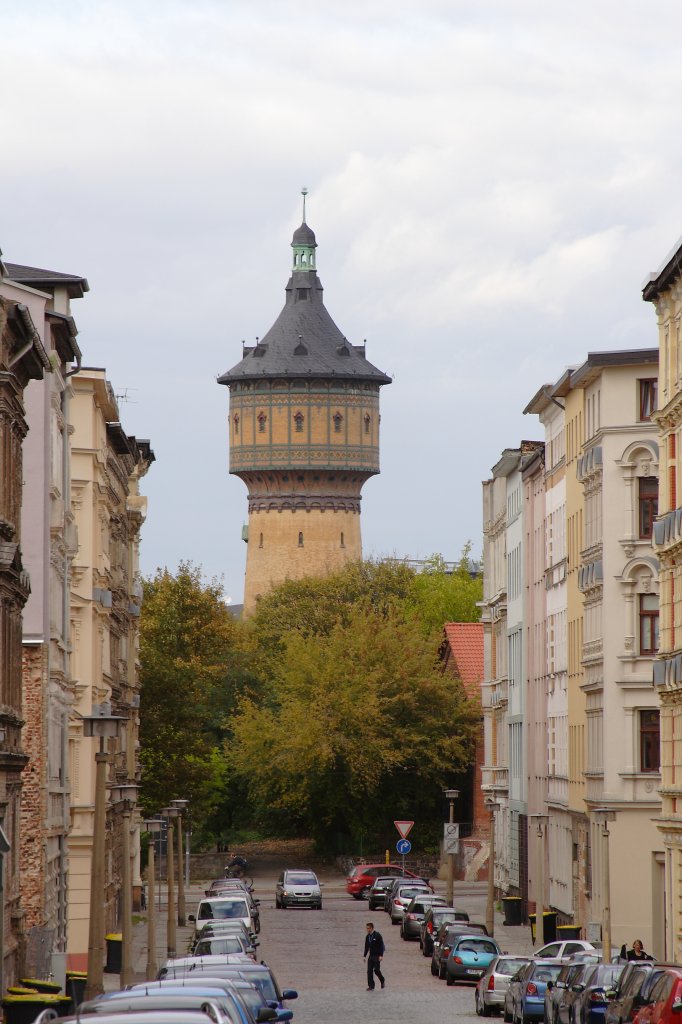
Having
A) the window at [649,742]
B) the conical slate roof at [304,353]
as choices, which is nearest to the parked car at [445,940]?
the window at [649,742]

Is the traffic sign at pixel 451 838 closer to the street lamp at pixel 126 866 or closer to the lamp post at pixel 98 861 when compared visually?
the street lamp at pixel 126 866

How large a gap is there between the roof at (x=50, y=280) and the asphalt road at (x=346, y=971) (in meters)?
16.8

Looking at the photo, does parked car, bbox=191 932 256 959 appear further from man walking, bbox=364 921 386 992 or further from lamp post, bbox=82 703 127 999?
lamp post, bbox=82 703 127 999

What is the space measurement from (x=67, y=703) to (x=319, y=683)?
45.3 metres

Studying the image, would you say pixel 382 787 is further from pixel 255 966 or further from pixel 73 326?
pixel 255 966

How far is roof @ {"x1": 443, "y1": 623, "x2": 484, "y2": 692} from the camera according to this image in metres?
105

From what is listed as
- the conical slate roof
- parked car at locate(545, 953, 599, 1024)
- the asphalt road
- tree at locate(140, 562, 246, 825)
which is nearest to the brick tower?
the conical slate roof

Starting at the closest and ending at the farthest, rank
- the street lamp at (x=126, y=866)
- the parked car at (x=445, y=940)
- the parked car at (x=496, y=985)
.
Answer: the street lamp at (x=126, y=866), the parked car at (x=496, y=985), the parked car at (x=445, y=940)

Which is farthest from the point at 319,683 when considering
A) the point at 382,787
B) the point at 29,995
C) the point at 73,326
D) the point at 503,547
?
the point at 29,995

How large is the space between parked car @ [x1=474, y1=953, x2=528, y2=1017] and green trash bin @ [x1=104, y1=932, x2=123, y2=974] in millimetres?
15384

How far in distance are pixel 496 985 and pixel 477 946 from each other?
10.6 meters

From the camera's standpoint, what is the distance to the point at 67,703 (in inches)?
2226

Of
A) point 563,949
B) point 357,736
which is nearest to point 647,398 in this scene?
point 563,949

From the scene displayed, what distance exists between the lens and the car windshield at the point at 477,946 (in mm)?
53231
